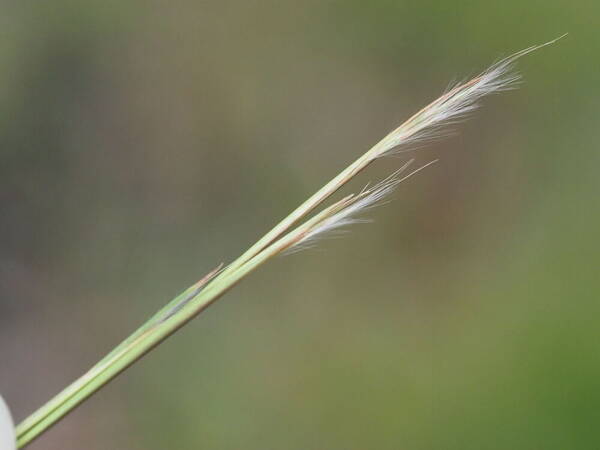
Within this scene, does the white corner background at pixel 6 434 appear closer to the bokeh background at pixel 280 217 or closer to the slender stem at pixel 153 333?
the slender stem at pixel 153 333

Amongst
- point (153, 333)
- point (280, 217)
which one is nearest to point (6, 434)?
point (153, 333)

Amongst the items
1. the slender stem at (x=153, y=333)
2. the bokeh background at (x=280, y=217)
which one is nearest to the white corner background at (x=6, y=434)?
the slender stem at (x=153, y=333)

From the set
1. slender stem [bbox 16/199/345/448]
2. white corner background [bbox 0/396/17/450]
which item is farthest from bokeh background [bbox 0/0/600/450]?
slender stem [bbox 16/199/345/448]

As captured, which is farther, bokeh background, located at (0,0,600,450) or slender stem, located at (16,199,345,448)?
bokeh background, located at (0,0,600,450)

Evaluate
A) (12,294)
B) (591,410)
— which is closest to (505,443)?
(591,410)

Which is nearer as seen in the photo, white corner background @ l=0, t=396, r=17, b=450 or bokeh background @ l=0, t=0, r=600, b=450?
white corner background @ l=0, t=396, r=17, b=450

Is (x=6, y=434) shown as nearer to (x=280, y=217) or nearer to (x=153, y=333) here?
(x=153, y=333)

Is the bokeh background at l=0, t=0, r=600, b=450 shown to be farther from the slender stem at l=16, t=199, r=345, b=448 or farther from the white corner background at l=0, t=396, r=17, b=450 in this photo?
the slender stem at l=16, t=199, r=345, b=448

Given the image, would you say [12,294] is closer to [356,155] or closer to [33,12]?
[33,12]
